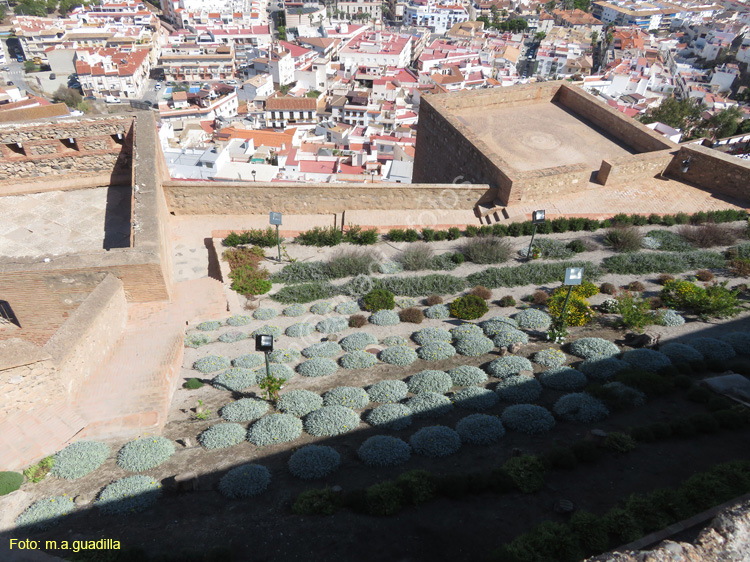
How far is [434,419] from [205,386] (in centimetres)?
423

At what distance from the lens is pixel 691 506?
5426 mm

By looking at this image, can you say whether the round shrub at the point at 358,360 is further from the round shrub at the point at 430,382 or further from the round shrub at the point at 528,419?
the round shrub at the point at 528,419

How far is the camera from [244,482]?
21.8 ft

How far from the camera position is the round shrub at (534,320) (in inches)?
415

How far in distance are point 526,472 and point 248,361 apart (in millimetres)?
5663

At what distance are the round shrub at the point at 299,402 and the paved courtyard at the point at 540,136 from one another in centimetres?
1072

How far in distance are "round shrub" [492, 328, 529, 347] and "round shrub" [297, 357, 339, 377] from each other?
126 inches

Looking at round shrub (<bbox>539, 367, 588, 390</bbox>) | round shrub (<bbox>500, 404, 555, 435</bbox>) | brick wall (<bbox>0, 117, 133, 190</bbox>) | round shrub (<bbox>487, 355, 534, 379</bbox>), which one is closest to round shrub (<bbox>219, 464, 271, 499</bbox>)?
round shrub (<bbox>500, 404, 555, 435</bbox>)

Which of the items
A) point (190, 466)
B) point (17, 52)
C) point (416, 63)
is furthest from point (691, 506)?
point (17, 52)

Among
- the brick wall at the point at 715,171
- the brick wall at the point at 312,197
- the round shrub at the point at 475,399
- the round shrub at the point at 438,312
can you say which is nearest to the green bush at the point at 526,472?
the round shrub at the point at 475,399

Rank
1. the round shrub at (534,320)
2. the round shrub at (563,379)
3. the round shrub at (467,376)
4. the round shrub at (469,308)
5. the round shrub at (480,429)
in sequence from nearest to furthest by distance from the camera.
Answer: the round shrub at (480,429), the round shrub at (563,379), the round shrub at (467,376), the round shrub at (534,320), the round shrub at (469,308)

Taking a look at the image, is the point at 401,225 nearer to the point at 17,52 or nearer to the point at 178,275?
the point at 178,275

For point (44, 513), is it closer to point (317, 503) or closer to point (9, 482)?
point (9, 482)

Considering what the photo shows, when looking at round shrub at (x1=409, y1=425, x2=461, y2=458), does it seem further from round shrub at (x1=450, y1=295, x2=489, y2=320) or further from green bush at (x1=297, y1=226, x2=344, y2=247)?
green bush at (x1=297, y1=226, x2=344, y2=247)
